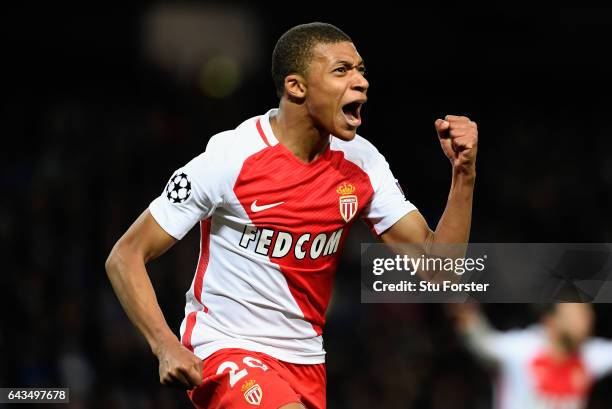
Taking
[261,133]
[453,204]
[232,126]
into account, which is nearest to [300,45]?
[261,133]

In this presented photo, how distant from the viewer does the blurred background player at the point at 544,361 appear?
6.76m

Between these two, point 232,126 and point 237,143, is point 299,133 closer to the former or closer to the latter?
point 237,143

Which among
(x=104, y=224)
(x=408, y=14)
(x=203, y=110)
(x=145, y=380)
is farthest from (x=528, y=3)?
(x=145, y=380)

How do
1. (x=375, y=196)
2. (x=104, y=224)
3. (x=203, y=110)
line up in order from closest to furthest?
(x=375, y=196) < (x=104, y=224) < (x=203, y=110)

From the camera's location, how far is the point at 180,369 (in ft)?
13.1

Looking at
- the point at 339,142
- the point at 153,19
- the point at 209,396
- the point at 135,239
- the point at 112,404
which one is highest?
the point at 153,19

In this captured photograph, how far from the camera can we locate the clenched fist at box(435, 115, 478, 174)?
14.7 feet

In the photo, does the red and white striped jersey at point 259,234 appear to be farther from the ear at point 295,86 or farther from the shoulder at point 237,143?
the ear at point 295,86

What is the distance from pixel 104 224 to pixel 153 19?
5.14 metres

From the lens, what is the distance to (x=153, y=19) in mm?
15484

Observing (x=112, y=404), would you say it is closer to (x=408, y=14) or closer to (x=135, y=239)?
(x=135, y=239)

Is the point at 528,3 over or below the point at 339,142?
over

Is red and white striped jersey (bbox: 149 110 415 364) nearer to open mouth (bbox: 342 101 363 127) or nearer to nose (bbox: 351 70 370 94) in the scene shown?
open mouth (bbox: 342 101 363 127)

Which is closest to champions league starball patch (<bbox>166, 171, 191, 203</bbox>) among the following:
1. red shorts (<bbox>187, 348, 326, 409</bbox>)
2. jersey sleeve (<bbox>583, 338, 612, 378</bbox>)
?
red shorts (<bbox>187, 348, 326, 409</bbox>)
